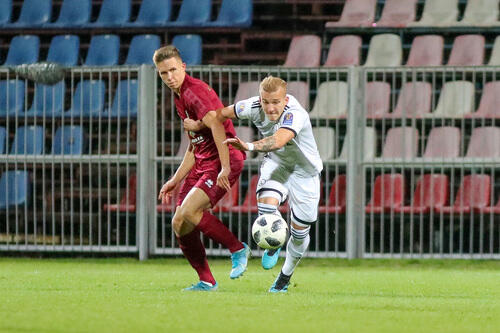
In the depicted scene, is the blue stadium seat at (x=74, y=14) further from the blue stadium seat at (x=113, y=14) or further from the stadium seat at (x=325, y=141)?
the stadium seat at (x=325, y=141)

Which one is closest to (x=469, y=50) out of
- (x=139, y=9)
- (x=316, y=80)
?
(x=316, y=80)

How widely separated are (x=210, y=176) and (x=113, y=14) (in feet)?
28.8

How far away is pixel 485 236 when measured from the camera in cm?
1300

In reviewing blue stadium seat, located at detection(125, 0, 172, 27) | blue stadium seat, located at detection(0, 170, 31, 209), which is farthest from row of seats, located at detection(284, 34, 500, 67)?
blue stadium seat, located at detection(0, 170, 31, 209)

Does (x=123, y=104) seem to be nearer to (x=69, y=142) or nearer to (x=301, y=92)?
(x=69, y=142)

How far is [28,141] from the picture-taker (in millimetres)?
13680

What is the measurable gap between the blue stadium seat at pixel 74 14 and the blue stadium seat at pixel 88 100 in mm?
3349

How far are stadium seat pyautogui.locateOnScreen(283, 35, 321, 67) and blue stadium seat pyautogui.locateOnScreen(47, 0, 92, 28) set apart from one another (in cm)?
334

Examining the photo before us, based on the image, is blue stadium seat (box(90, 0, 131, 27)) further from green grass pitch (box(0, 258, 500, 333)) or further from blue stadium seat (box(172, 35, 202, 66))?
green grass pitch (box(0, 258, 500, 333))

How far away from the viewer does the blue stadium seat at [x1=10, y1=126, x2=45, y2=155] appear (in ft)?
44.7

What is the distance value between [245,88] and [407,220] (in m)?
2.39

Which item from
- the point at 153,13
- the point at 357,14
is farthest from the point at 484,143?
the point at 153,13

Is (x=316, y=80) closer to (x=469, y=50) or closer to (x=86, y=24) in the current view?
(x=469, y=50)

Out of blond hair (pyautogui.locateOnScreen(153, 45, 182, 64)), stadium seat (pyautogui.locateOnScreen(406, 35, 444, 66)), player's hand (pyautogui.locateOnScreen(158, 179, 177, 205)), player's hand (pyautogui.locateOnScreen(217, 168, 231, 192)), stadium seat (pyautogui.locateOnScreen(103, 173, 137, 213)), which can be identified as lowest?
stadium seat (pyautogui.locateOnScreen(103, 173, 137, 213))
